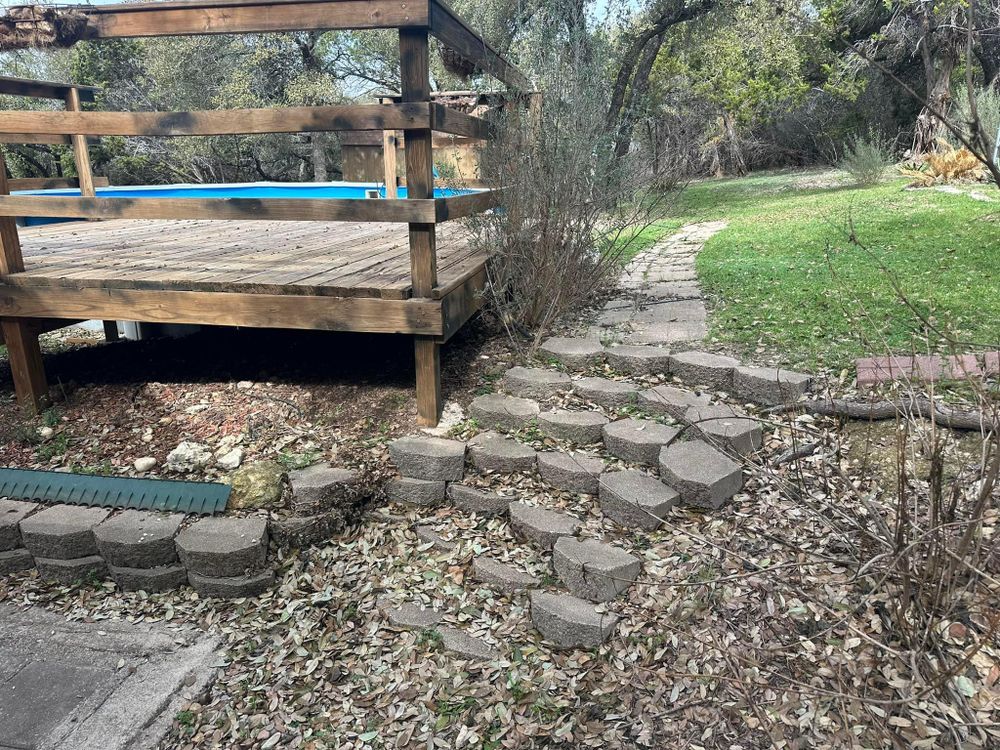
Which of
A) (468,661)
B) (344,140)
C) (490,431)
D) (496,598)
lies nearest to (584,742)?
(468,661)

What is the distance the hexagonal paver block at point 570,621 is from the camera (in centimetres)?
229

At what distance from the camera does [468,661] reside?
7.79 feet

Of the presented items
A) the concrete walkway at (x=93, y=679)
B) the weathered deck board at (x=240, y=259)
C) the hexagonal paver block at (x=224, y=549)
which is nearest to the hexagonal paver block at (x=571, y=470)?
the weathered deck board at (x=240, y=259)

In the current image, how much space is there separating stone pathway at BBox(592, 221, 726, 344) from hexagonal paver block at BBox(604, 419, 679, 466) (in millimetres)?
844

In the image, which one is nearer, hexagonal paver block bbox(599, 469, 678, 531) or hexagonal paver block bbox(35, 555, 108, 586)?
hexagonal paver block bbox(599, 469, 678, 531)

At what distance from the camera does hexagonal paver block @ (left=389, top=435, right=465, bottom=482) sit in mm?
2988

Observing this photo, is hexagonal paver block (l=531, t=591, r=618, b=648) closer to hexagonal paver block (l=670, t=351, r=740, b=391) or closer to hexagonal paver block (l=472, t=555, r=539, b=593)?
hexagonal paver block (l=472, t=555, r=539, b=593)

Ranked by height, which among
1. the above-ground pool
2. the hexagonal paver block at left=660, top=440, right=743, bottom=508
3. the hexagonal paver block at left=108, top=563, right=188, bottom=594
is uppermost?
the above-ground pool

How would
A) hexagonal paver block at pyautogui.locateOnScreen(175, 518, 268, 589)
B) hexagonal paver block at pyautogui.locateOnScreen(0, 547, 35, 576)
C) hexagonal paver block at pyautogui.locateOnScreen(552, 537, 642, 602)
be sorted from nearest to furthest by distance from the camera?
1. hexagonal paver block at pyautogui.locateOnScreen(552, 537, 642, 602)
2. hexagonal paver block at pyautogui.locateOnScreen(175, 518, 268, 589)
3. hexagonal paver block at pyautogui.locateOnScreen(0, 547, 35, 576)

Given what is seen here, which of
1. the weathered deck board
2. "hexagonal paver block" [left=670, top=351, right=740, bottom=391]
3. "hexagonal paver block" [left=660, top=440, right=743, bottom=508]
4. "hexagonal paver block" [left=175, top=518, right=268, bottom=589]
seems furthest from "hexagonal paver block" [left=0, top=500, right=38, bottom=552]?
"hexagonal paver block" [left=670, top=351, right=740, bottom=391]

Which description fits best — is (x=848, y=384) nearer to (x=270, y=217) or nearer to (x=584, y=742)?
(x=584, y=742)

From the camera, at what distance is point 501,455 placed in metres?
2.98

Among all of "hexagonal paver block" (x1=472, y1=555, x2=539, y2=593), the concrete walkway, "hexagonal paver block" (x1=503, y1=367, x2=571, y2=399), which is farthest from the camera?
"hexagonal paver block" (x1=503, y1=367, x2=571, y2=399)

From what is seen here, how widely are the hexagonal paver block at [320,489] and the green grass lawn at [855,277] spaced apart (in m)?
1.97
